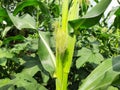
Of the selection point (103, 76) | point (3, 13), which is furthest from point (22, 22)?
point (103, 76)

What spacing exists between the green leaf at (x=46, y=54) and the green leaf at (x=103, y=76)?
23 centimetres

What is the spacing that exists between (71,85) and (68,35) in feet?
1.74

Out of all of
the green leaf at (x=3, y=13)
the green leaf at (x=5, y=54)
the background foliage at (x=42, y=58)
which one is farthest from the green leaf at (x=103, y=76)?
the green leaf at (x=3, y=13)

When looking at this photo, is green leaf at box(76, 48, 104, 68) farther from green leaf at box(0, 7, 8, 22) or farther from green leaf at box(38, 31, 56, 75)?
green leaf at box(0, 7, 8, 22)

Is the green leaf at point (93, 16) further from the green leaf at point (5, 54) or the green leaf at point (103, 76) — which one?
the green leaf at point (5, 54)

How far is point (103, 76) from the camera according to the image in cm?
194

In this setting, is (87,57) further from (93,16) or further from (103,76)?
(93,16)

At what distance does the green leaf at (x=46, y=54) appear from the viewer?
79.1 inches

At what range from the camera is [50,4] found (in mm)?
3066

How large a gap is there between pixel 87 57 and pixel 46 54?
0.27 metres

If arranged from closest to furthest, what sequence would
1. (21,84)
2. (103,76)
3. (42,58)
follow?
(21,84), (103,76), (42,58)

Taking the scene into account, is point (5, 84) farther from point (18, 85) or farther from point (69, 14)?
point (69, 14)

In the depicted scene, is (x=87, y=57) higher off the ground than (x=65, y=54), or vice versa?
(x=65, y=54)

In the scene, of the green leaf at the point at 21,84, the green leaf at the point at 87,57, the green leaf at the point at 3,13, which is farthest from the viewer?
the green leaf at the point at 87,57
